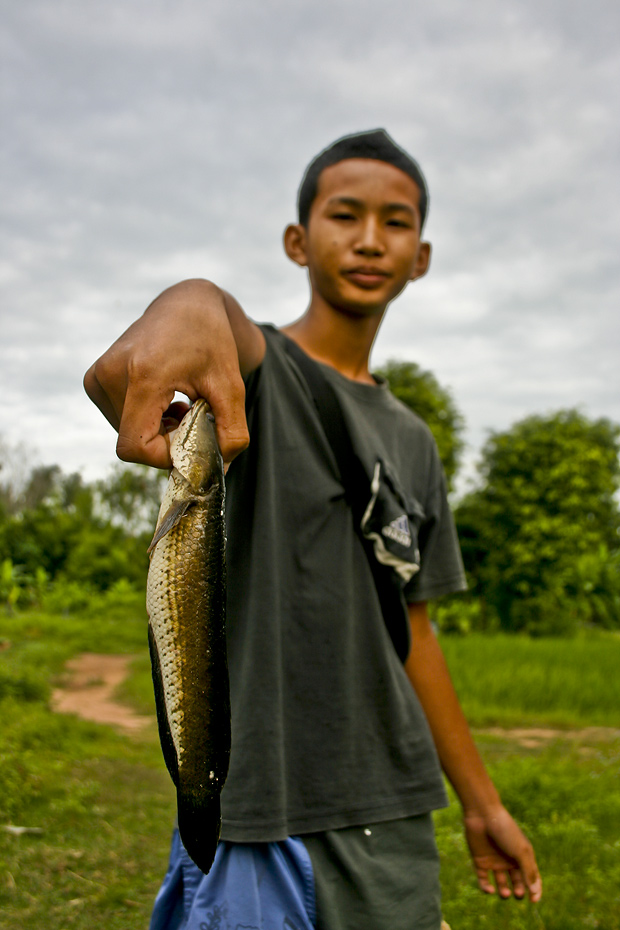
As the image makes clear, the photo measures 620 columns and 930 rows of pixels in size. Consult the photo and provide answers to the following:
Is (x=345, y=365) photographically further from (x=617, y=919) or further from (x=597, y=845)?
(x=597, y=845)

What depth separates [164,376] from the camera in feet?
3.79

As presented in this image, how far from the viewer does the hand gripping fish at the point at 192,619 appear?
1172mm

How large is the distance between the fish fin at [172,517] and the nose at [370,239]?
123cm

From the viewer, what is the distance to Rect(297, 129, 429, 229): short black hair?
7.52ft

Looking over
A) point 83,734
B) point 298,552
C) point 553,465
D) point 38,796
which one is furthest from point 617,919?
point 553,465

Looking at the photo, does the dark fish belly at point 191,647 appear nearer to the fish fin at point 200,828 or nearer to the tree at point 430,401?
the fish fin at point 200,828

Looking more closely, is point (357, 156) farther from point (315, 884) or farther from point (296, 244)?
point (315, 884)

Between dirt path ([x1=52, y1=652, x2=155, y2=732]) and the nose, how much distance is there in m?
6.06

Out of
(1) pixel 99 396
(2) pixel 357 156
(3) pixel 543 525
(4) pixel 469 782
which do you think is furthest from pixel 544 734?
(3) pixel 543 525

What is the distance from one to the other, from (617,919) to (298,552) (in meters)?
2.79

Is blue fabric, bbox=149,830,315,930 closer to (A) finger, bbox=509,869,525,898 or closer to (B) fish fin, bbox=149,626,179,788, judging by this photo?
(B) fish fin, bbox=149,626,179,788

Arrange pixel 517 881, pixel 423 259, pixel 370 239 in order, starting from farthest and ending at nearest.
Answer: pixel 423 259 → pixel 517 881 → pixel 370 239

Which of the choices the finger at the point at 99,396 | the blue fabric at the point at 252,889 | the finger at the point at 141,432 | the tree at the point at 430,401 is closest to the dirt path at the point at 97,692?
the blue fabric at the point at 252,889

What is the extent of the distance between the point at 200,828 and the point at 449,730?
4.02ft
